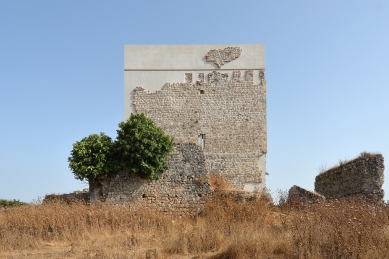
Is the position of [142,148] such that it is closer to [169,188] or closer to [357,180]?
[169,188]

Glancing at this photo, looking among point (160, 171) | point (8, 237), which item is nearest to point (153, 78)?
point (160, 171)

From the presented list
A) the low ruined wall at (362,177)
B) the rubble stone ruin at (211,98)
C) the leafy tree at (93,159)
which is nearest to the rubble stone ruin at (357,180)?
the low ruined wall at (362,177)

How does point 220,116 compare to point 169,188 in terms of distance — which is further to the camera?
point 220,116

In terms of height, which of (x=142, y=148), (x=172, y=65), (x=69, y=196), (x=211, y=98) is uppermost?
(x=172, y=65)

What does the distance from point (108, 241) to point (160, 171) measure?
4.05 metres

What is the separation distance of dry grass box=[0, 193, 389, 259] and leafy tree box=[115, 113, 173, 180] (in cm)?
139

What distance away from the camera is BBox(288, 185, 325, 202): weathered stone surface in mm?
12273

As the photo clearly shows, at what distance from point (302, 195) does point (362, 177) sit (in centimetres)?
184

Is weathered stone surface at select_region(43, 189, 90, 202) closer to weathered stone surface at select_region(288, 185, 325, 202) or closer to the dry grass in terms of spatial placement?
the dry grass

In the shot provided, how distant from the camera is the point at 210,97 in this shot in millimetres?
19359

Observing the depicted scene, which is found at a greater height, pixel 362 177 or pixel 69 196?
pixel 362 177

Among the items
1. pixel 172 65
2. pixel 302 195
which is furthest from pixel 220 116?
pixel 302 195

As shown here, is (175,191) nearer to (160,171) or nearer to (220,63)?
(160,171)

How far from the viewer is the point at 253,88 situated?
19.4 meters
